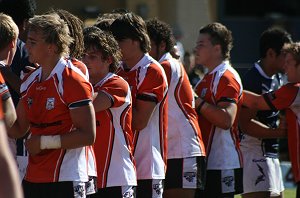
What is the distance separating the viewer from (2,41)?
5953 millimetres

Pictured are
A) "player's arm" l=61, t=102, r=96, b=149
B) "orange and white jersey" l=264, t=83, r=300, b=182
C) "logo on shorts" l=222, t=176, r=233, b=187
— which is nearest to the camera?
"player's arm" l=61, t=102, r=96, b=149

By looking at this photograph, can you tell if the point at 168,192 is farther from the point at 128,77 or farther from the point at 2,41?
the point at 2,41

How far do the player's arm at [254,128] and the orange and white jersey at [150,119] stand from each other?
1500 millimetres

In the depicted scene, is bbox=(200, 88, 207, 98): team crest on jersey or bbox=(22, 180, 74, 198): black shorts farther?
bbox=(200, 88, 207, 98): team crest on jersey

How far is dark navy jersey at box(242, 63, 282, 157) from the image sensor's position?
25.8 ft

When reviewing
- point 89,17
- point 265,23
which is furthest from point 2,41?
point 265,23

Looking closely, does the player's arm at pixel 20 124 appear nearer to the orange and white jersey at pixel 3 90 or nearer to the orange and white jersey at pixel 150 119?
the orange and white jersey at pixel 3 90

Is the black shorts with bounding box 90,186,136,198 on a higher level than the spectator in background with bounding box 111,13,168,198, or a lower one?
lower

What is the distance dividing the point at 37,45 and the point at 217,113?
2.11 m

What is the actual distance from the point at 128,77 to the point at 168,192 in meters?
1.08

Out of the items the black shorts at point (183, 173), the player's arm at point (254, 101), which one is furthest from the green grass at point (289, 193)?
the black shorts at point (183, 173)

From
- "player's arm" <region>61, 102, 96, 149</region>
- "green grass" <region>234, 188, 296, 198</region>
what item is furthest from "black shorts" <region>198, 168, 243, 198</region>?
"green grass" <region>234, 188, 296, 198</region>

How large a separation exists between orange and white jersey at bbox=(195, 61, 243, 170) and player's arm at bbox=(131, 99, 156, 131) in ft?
3.87

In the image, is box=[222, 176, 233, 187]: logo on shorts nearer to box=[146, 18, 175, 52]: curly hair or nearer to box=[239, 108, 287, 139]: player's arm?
box=[239, 108, 287, 139]: player's arm
